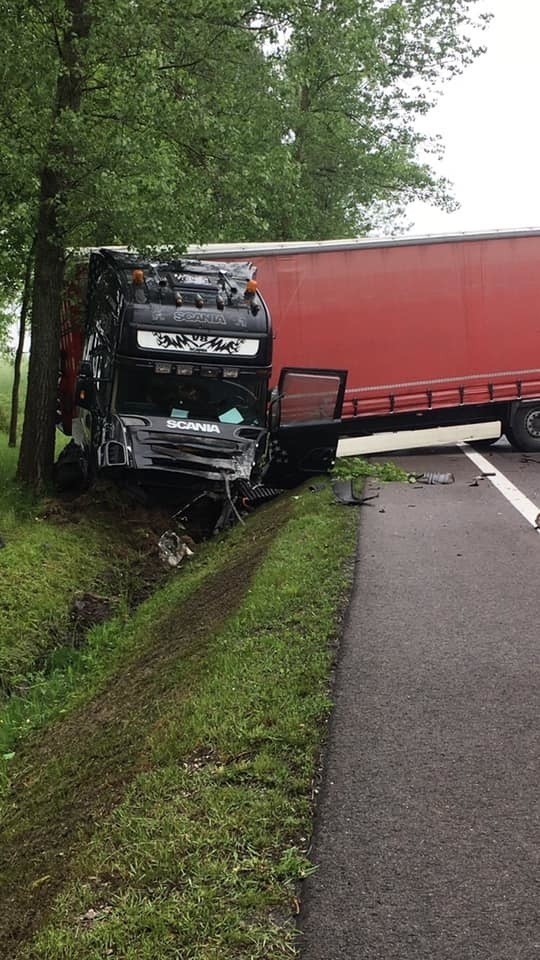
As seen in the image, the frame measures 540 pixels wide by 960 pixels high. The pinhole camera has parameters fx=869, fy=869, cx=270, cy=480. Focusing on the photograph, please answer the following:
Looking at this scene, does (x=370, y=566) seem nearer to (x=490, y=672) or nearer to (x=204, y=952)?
(x=490, y=672)

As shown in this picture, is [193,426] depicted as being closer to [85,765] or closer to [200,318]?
[200,318]

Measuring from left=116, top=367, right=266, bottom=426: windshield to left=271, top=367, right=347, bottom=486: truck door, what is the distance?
29 centimetres

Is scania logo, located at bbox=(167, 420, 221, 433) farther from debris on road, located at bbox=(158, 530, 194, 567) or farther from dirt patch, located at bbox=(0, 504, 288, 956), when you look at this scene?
dirt patch, located at bbox=(0, 504, 288, 956)

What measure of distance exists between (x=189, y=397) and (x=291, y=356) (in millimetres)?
3760

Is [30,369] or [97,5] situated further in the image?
[30,369]

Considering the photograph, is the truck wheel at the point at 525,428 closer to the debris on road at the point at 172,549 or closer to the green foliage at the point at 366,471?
the green foliage at the point at 366,471

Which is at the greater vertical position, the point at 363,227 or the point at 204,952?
the point at 363,227

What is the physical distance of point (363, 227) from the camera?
86.8ft

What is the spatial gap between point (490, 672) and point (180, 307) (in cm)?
662

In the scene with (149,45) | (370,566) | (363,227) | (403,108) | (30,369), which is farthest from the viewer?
(363,227)

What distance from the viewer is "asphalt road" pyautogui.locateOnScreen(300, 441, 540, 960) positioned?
9.87ft

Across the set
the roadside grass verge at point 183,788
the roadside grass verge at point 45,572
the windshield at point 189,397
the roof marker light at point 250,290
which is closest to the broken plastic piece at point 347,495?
the windshield at point 189,397

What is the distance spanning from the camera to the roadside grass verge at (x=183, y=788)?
3.08m

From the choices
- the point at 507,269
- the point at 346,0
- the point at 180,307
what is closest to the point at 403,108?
the point at 346,0
